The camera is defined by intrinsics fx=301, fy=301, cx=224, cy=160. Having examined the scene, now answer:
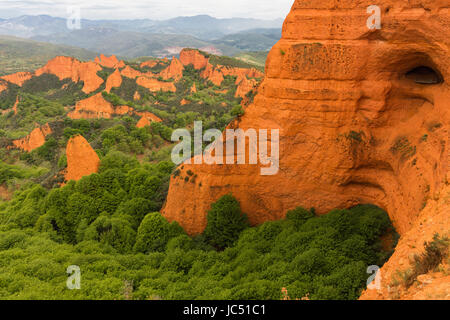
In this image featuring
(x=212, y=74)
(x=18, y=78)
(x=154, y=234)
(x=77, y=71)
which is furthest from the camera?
(x=212, y=74)

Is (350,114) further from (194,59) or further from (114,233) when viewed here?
(194,59)

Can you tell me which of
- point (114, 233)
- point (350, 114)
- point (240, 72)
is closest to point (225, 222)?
point (114, 233)

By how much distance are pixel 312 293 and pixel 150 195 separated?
1629cm

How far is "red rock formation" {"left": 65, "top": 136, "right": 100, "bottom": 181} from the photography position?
26.4 meters

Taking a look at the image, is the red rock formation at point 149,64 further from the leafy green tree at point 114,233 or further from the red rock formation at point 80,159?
the leafy green tree at point 114,233

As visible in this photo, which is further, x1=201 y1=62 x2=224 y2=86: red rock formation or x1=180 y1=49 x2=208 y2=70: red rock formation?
x1=180 y1=49 x2=208 y2=70: red rock formation

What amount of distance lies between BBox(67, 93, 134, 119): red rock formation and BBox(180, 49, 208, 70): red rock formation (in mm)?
50639

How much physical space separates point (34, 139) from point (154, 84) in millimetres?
45637

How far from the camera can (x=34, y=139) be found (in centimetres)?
4912

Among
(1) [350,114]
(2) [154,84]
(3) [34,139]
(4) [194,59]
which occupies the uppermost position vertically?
(4) [194,59]

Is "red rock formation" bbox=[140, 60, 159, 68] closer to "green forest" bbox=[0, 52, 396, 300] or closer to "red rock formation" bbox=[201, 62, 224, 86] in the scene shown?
"red rock formation" bbox=[201, 62, 224, 86]

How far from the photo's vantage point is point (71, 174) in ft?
89.5

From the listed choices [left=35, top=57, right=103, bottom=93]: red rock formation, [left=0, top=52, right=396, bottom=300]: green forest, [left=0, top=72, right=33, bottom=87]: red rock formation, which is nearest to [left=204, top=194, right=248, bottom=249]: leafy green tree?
[left=0, top=52, right=396, bottom=300]: green forest
